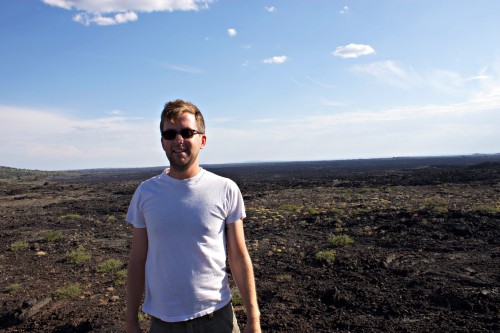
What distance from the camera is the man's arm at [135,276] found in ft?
A: 7.92

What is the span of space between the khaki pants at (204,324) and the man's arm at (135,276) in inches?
6.0

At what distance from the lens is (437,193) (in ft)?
82.6

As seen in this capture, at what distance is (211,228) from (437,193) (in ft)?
86.0

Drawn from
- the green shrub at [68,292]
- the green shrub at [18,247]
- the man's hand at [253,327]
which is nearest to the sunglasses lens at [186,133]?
the man's hand at [253,327]

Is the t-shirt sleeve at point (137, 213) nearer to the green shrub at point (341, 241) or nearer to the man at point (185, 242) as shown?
the man at point (185, 242)

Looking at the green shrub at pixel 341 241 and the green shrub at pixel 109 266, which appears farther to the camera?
the green shrub at pixel 341 241

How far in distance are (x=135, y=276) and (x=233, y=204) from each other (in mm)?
793

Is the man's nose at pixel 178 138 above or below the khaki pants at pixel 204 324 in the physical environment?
above

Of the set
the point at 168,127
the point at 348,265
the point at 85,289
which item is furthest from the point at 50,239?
the point at 168,127

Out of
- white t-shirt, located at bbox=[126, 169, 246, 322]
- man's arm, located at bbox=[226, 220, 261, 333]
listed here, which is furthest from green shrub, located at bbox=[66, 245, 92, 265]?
man's arm, located at bbox=[226, 220, 261, 333]

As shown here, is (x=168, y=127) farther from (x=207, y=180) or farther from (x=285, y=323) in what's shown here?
(x=285, y=323)

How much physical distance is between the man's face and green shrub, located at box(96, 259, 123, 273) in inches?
325

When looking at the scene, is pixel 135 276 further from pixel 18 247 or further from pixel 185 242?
pixel 18 247

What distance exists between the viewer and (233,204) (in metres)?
2.40
